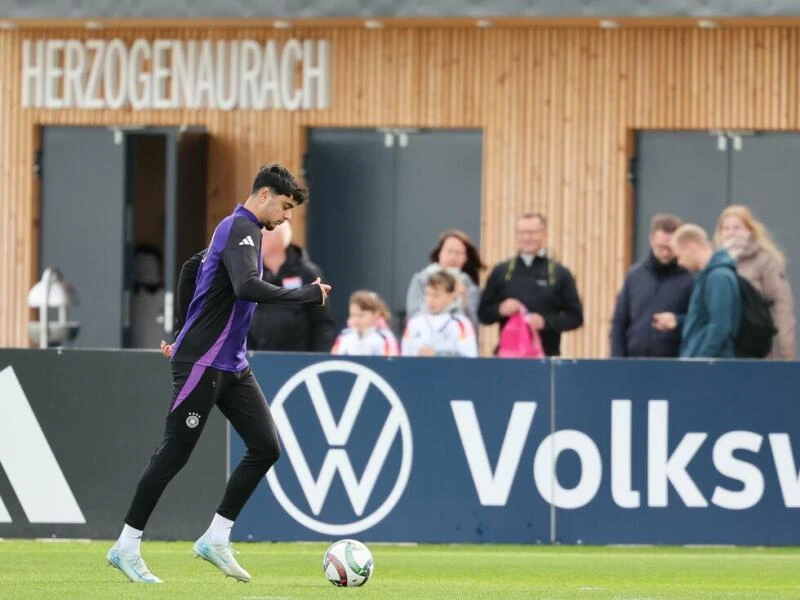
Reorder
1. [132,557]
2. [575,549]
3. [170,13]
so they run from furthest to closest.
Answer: [170,13]
[575,549]
[132,557]

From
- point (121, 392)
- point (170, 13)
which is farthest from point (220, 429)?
point (170, 13)

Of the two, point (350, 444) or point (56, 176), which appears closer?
point (350, 444)

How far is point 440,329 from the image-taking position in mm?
14570

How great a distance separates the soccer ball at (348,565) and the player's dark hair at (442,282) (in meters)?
4.80

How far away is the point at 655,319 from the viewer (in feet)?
48.0

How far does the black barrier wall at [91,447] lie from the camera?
42.7 ft

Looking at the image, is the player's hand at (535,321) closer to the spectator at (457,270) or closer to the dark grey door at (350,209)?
the spectator at (457,270)

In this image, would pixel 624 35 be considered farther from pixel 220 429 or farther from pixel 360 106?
pixel 220 429

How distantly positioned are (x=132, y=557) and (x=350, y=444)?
337 centimetres

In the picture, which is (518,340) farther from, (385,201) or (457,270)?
(385,201)

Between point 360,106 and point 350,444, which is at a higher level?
point 360,106

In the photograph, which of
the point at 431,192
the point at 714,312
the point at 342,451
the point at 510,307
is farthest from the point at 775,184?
the point at 342,451

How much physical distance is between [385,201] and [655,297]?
5.86m

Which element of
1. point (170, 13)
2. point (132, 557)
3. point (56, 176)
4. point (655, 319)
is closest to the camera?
point (132, 557)
